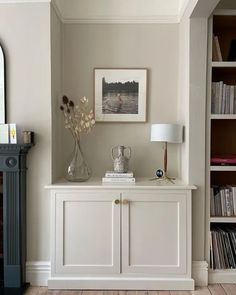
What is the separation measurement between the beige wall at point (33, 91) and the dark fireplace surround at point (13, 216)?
0.11 meters

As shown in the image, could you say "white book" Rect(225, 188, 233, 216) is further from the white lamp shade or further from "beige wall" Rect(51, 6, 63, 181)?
"beige wall" Rect(51, 6, 63, 181)

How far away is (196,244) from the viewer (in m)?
2.74

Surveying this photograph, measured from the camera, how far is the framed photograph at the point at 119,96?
3.07 meters

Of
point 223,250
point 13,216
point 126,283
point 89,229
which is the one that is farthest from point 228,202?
point 13,216

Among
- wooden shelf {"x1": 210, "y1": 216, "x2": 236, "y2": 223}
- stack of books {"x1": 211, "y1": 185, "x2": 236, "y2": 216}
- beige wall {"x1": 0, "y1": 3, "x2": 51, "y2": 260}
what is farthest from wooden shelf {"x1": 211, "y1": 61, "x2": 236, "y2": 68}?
beige wall {"x1": 0, "y1": 3, "x2": 51, "y2": 260}

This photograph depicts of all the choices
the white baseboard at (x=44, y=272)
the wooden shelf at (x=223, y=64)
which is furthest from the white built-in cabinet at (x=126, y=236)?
the wooden shelf at (x=223, y=64)

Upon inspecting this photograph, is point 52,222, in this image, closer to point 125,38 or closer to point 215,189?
point 215,189

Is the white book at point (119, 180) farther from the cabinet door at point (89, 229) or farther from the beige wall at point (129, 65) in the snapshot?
the beige wall at point (129, 65)

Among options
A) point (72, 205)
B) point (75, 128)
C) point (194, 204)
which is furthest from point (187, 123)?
point (72, 205)

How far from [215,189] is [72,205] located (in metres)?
1.24

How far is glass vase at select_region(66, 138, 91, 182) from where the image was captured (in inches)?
112

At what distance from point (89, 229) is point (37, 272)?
0.60 metres

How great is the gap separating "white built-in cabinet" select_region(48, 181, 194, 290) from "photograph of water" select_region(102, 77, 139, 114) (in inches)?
31.1

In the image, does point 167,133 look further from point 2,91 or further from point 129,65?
point 2,91
